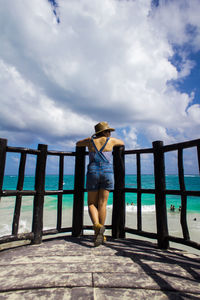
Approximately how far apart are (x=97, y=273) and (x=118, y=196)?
1674 millimetres

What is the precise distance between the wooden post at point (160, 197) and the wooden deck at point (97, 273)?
0.67ft

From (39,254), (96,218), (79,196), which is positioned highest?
(79,196)

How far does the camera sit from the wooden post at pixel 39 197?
302 cm

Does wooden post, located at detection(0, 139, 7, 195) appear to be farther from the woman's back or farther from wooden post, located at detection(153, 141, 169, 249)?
wooden post, located at detection(153, 141, 169, 249)

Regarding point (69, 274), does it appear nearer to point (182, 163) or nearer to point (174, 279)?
point (174, 279)

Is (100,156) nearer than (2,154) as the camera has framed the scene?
No

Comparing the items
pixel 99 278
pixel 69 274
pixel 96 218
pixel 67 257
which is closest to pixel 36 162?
pixel 96 218

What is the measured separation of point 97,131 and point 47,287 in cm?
243

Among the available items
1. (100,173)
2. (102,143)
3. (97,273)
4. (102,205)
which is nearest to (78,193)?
(102,205)

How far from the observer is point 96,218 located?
9.52 feet

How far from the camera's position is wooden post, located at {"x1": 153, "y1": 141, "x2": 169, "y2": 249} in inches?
114

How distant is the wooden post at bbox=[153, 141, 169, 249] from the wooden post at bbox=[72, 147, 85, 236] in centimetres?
144

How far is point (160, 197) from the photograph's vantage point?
299 centimetres

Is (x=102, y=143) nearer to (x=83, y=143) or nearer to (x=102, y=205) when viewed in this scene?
(x=83, y=143)
